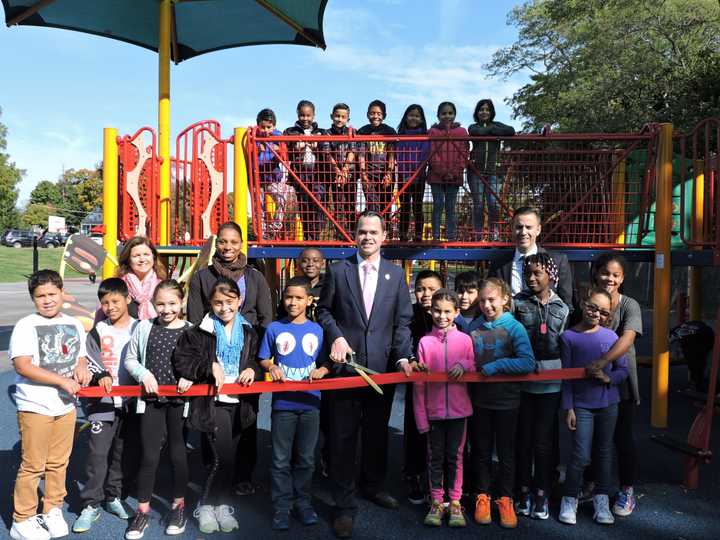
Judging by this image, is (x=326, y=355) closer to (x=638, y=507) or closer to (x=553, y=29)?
(x=638, y=507)

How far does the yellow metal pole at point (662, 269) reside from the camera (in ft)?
19.0

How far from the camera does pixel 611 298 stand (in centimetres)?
410

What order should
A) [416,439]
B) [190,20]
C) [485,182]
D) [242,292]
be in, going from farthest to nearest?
[190,20] < [485,182] < [242,292] < [416,439]

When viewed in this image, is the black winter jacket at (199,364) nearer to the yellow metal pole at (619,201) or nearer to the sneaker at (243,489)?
the sneaker at (243,489)

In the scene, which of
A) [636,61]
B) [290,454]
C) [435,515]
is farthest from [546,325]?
[636,61]

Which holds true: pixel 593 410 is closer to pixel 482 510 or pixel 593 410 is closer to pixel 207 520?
pixel 482 510

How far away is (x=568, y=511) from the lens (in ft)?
12.3

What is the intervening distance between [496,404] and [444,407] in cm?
33

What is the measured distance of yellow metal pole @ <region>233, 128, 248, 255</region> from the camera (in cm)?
588

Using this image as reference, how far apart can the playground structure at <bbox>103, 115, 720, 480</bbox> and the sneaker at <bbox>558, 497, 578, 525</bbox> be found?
102 inches

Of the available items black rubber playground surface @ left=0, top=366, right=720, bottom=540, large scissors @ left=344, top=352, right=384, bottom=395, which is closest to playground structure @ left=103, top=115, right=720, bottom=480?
black rubber playground surface @ left=0, top=366, right=720, bottom=540

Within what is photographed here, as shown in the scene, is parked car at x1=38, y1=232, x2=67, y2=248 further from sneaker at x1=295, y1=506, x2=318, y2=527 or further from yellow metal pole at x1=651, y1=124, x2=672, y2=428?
sneaker at x1=295, y1=506, x2=318, y2=527

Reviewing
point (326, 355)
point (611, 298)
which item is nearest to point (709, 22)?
point (611, 298)

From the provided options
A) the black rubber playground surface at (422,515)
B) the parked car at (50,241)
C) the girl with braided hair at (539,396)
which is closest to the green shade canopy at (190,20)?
the girl with braided hair at (539,396)
